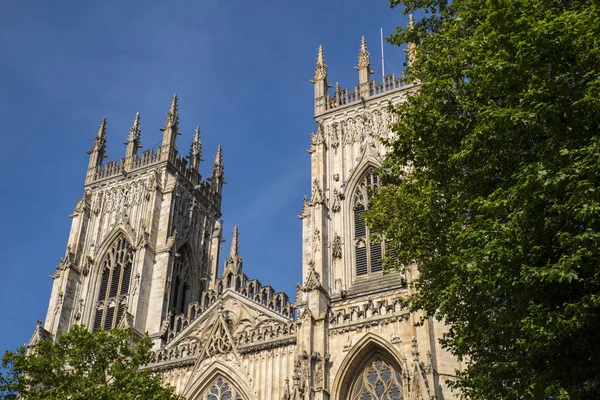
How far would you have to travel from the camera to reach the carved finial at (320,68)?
34.1 metres

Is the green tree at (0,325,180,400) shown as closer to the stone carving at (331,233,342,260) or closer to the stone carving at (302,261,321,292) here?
the stone carving at (302,261,321,292)

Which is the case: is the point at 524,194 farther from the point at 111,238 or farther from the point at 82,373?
the point at 111,238

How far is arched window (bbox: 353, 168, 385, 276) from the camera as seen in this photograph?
90.2ft

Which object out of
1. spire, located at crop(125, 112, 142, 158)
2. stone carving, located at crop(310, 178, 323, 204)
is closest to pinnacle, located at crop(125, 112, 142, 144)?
spire, located at crop(125, 112, 142, 158)

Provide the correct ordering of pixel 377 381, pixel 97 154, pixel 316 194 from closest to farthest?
pixel 377 381 → pixel 316 194 → pixel 97 154

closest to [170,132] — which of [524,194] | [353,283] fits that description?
[353,283]

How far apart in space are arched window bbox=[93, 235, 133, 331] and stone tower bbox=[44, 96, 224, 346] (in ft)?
0.15

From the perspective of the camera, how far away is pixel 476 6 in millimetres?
15477

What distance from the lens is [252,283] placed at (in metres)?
28.9

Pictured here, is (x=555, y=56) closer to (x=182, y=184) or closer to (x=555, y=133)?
(x=555, y=133)

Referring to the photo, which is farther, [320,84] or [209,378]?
[320,84]

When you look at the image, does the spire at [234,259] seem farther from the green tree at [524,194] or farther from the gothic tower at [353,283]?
the green tree at [524,194]

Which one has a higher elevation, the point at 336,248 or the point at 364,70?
the point at 364,70

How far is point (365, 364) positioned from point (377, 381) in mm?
850
